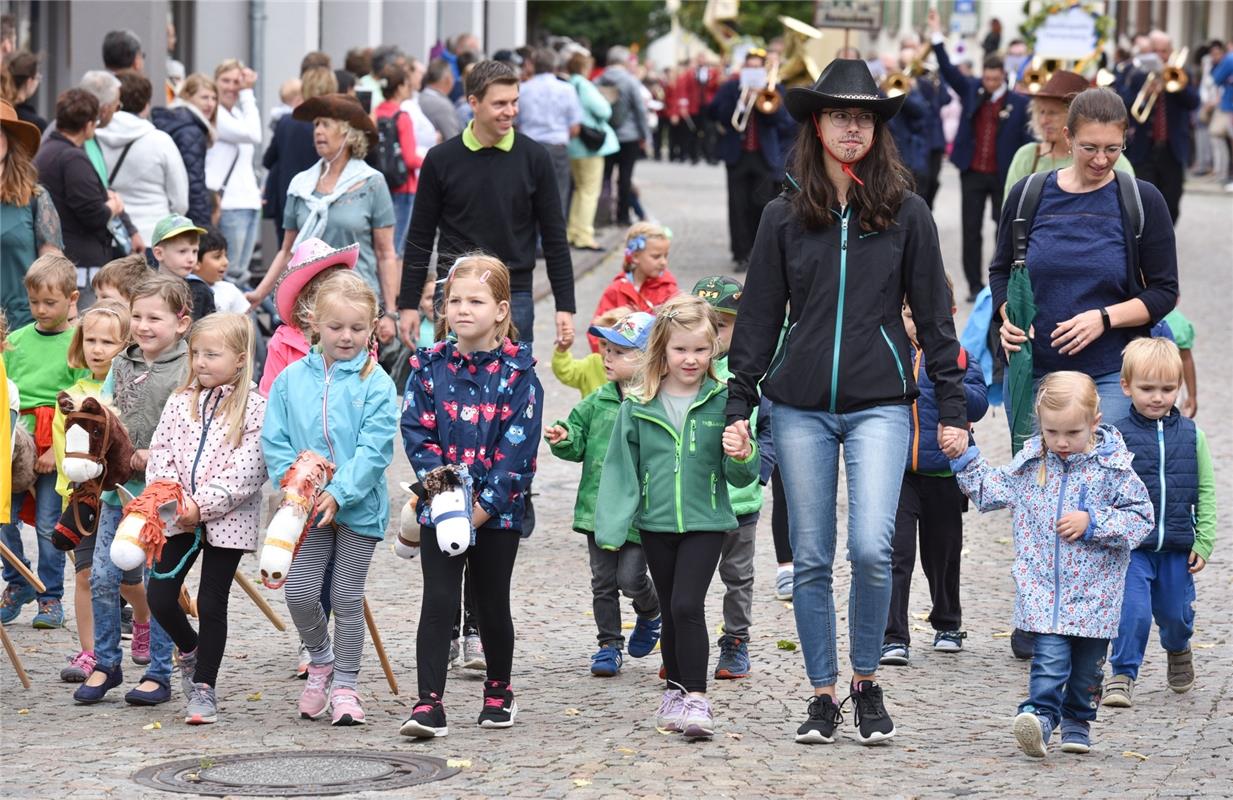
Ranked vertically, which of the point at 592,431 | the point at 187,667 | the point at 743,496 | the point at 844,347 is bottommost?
the point at 187,667

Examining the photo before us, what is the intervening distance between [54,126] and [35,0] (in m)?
7.14

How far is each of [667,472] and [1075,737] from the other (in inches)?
59.2

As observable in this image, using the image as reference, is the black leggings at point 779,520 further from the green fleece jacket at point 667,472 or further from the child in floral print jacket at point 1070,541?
the child in floral print jacket at point 1070,541

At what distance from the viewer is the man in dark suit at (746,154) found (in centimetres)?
2159

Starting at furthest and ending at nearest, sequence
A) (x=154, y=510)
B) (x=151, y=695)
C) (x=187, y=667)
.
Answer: (x=151, y=695), (x=187, y=667), (x=154, y=510)

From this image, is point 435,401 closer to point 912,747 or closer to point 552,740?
point 552,740

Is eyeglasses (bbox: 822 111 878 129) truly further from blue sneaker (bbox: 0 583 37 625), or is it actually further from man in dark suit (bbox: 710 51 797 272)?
man in dark suit (bbox: 710 51 797 272)

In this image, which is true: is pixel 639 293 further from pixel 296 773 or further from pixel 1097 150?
pixel 296 773

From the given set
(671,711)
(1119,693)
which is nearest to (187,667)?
(671,711)

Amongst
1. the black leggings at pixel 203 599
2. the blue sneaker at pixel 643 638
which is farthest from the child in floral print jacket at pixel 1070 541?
the black leggings at pixel 203 599

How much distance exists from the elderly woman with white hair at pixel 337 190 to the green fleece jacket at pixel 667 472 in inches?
143

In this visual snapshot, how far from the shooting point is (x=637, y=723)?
699 centimetres

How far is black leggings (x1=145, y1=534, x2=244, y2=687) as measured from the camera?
22.9 ft

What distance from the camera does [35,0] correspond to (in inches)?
720
